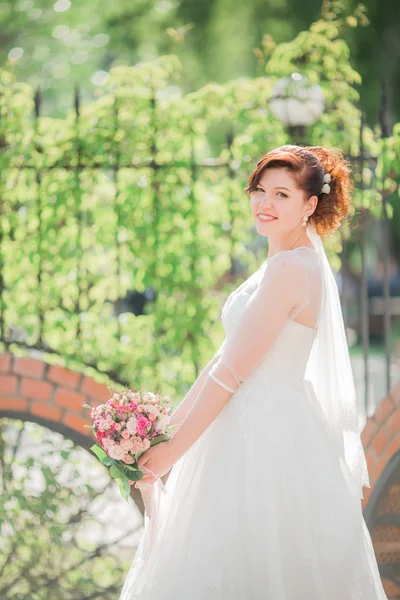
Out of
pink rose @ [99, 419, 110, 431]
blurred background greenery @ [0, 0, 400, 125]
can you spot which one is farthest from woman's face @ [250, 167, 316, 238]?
blurred background greenery @ [0, 0, 400, 125]

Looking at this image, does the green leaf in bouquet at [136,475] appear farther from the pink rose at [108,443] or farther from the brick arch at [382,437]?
the brick arch at [382,437]

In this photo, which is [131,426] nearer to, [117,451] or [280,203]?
[117,451]

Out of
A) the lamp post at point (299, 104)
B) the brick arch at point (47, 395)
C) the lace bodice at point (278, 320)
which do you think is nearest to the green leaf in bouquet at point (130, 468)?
the lace bodice at point (278, 320)

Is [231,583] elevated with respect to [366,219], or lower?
lower

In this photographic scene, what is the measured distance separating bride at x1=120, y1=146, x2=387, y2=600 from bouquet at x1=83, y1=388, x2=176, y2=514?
0.17 ft

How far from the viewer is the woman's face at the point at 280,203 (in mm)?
2422

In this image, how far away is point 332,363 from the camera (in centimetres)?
248

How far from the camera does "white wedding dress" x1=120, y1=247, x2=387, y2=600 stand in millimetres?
2252

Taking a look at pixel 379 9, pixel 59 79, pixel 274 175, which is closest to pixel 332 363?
pixel 274 175

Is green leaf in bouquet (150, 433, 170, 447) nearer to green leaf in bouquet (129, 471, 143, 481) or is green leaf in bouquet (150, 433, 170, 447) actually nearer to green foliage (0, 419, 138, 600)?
green leaf in bouquet (129, 471, 143, 481)

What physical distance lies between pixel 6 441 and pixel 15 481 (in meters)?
0.24

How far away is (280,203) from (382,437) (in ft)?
4.95

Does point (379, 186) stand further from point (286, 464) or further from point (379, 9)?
point (379, 9)

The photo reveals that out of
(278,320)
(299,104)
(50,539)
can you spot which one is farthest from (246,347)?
(50,539)
